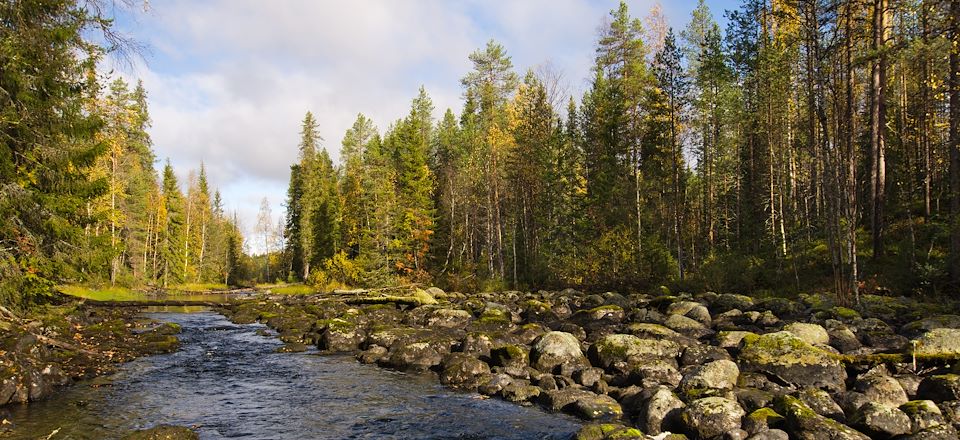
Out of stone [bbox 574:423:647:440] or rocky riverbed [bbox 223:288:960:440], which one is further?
rocky riverbed [bbox 223:288:960:440]

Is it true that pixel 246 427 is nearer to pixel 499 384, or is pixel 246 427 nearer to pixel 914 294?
pixel 499 384

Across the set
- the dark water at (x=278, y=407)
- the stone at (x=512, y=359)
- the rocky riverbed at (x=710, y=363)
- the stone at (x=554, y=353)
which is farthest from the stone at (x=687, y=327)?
the dark water at (x=278, y=407)

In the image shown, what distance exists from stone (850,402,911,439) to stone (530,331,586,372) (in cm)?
583

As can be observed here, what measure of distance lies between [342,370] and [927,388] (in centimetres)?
1202

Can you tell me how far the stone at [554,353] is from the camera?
40.7ft

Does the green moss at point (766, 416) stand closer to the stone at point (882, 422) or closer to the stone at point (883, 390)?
the stone at point (882, 422)

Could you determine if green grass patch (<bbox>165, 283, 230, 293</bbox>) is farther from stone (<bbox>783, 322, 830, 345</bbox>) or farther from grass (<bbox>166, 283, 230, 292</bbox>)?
stone (<bbox>783, 322, 830, 345</bbox>)

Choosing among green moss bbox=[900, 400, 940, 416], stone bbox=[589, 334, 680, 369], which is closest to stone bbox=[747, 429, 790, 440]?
green moss bbox=[900, 400, 940, 416]

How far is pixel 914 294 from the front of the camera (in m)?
19.1

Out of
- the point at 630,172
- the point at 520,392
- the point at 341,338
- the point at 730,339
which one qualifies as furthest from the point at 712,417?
the point at 630,172

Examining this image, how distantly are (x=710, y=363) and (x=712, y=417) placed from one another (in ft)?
8.53

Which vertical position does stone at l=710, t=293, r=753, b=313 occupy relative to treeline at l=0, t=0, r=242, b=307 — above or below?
below

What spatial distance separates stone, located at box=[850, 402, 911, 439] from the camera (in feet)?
24.0

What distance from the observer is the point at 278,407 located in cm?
1014
